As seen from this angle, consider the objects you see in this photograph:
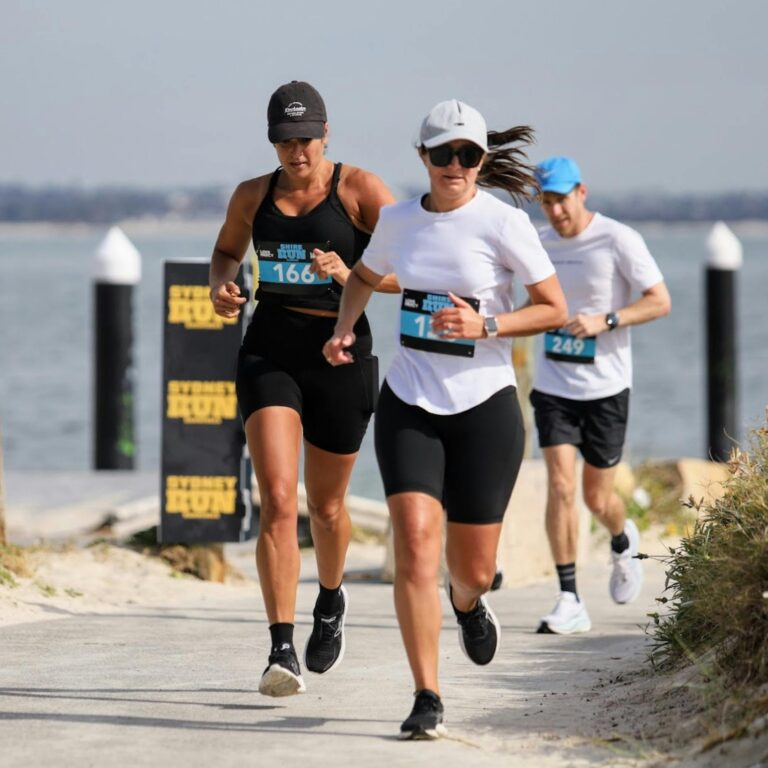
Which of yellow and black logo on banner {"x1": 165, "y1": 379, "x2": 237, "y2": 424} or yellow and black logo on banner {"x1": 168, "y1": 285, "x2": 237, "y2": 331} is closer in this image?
yellow and black logo on banner {"x1": 168, "y1": 285, "x2": 237, "y2": 331}

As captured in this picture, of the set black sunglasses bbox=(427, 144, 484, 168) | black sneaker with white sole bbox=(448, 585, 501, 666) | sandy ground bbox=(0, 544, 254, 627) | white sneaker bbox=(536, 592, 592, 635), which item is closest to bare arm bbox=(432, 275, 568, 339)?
black sunglasses bbox=(427, 144, 484, 168)

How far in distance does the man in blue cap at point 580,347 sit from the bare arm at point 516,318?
287 centimetres

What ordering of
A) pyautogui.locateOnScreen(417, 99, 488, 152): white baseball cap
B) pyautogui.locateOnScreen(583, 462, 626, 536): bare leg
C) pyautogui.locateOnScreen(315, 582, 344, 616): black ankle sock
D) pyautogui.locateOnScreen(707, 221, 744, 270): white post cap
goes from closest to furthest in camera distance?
1. pyautogui.locateOnScreen(417, 99, 488, 152): white baseball cap
2. pyautogui.locateOnScreen(315, 582, 344, 616): black ankle sock
3. pyautogui.locateOnScreen(583, 462, 626, 536): bare leg
4. pyautogui.locateOnScreen(707, 221, 744, 270): white post cap

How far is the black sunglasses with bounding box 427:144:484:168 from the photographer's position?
5.88 m

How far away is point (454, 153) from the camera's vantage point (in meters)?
5.88

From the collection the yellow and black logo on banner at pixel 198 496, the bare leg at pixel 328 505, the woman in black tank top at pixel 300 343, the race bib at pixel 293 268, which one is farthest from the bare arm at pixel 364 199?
the yellow and black logo on banner at pixel 198 496

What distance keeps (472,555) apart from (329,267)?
3.83ft

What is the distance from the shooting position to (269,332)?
6.76 meters

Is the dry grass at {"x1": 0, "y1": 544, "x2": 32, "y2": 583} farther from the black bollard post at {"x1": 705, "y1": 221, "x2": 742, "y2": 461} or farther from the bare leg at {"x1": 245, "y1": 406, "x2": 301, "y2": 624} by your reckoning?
the black bollard post at {"x1": 705, "y1": 221, "x2": 742, "y2": 461}

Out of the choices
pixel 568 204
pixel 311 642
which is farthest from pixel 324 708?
pixel 568 204

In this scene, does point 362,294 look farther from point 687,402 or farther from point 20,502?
point 687,402

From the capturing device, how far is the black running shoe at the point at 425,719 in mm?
5688

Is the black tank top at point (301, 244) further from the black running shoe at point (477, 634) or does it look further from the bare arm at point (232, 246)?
the black running shoe at point (477, 634)

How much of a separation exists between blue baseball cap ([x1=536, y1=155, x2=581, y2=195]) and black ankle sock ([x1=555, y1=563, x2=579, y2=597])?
1764mm
